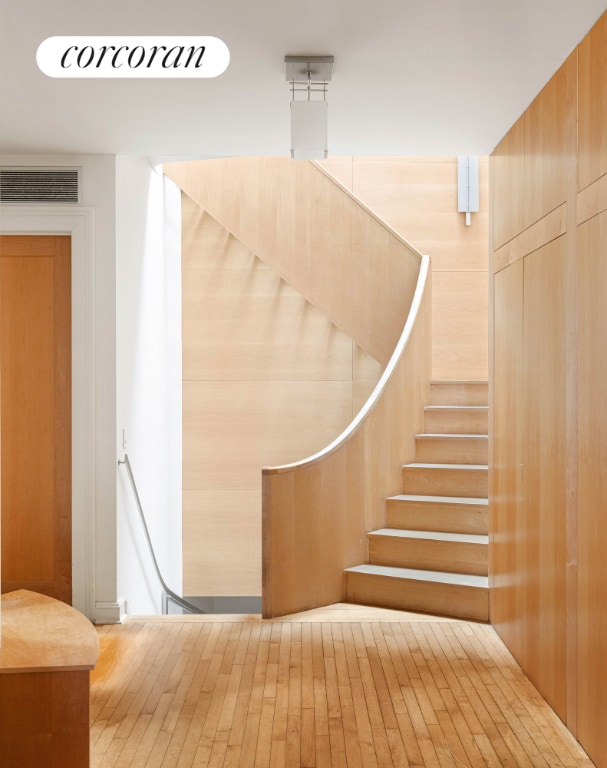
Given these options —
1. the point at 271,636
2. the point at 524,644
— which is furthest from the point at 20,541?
the point at 524,644

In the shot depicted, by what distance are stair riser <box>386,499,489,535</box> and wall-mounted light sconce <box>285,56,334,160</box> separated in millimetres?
2873

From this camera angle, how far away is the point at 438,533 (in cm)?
606

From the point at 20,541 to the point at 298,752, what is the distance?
2.72 metres

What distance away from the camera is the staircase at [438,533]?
5.56m

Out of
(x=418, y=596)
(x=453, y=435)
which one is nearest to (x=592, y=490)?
(x=418, y=596)

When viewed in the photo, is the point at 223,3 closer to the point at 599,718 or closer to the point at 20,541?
the point at 599,718

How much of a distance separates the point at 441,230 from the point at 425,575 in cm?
364

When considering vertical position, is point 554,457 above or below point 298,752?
above

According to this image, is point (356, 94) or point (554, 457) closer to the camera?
point (554, 457)

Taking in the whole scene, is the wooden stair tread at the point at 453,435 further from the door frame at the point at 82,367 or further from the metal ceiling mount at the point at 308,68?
the metal ceiling mount at the point at 308,68

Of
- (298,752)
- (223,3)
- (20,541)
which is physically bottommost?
(298,752)

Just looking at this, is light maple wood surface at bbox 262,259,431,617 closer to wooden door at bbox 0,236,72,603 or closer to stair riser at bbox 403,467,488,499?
stair riser at bbox 403,467,488,499

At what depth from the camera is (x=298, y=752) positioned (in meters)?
3.54

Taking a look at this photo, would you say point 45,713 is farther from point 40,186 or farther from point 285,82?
point 40,186
